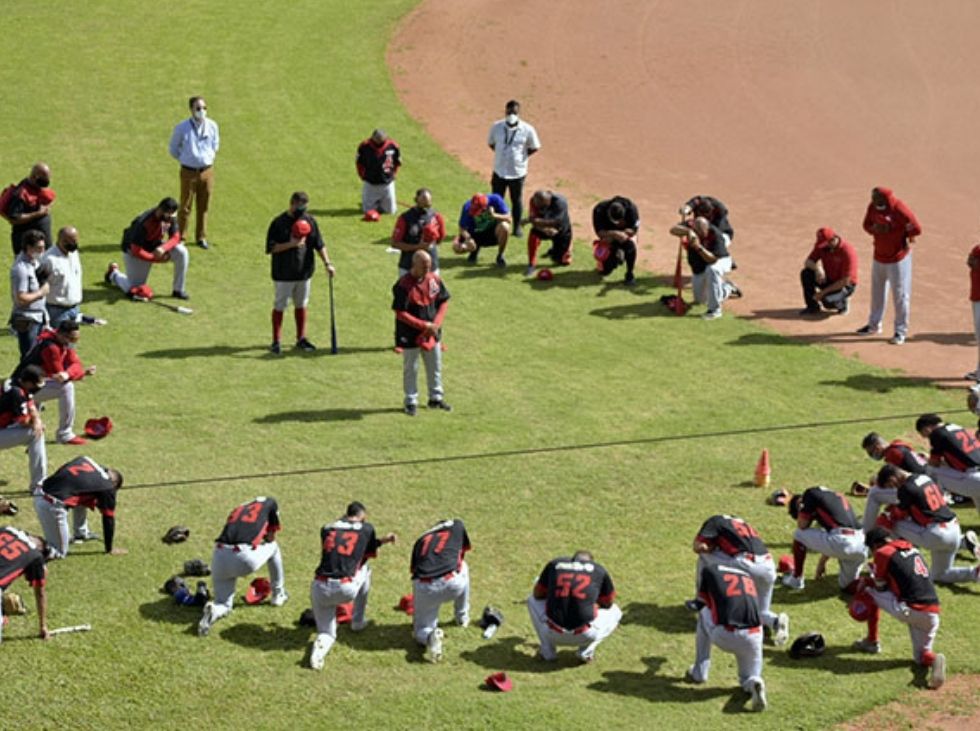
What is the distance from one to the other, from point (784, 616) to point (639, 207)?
15280 millimetres

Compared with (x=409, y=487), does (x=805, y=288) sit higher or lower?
higher

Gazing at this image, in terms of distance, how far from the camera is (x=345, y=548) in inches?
623

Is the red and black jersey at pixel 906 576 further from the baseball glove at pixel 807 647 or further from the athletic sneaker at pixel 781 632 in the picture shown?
the athletic sneaker at pixel 781 632

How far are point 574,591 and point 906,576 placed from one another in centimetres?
322

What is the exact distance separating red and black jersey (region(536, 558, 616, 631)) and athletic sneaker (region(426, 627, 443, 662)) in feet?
3.57

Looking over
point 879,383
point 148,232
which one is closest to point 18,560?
point 148,232

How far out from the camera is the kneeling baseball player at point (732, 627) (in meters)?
15.0

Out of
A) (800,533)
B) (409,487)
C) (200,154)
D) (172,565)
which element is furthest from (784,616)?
(200,154)

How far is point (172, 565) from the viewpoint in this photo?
17.3 m

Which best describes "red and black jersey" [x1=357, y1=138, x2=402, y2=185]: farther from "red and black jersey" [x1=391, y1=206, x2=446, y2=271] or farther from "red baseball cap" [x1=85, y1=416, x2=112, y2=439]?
"red baseball cap" [x1=85, y1=416, x2=112, y2=439]

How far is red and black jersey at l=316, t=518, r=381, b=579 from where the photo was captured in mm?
15680

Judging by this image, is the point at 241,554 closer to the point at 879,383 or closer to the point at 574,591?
the point at 574,591

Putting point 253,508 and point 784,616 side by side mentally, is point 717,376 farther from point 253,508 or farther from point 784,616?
point 253,508

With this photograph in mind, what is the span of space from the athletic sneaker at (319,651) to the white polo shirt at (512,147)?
1343cm
